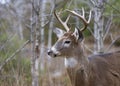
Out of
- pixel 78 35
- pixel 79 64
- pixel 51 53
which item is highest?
pixel 78 35

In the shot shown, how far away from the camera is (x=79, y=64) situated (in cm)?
725

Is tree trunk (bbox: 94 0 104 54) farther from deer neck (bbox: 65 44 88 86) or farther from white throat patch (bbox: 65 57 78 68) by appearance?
white throat patch (bbox: 65 57 78 68)

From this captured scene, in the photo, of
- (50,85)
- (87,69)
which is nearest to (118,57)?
(87,69)

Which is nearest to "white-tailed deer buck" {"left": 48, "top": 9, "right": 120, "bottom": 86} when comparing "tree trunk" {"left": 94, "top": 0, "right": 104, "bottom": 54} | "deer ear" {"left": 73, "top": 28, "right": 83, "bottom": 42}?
"deer ear" {"left": 73, "top": 28, "right": 83, "bottom": 42}

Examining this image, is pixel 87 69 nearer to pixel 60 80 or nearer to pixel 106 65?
pixel 106 65

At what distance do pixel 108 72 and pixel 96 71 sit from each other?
0.24m

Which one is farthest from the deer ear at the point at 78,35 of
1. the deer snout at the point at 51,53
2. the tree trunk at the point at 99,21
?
the tree trunk at the point at 99,21

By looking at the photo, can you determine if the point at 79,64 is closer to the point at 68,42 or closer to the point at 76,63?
the point at 76,63

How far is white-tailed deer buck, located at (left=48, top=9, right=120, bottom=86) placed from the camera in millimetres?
7211

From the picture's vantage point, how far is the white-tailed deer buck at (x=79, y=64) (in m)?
7.21

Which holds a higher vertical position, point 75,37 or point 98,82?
point 75,37

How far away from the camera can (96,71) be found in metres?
7.43

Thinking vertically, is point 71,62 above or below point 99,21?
below

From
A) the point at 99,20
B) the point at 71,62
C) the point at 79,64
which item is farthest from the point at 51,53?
the point at 99,20
